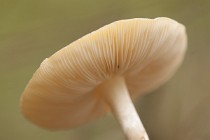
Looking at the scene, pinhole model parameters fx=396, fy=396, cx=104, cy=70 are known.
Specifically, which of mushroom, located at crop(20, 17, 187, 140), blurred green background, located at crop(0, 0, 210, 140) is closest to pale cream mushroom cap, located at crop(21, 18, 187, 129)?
mushroom, located at crop(20, 17, 187, 140)

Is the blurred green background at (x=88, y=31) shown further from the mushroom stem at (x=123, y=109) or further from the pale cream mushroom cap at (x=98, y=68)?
the mushroom stem at (x=123, y=109)

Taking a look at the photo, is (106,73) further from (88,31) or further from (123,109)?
(88,31)

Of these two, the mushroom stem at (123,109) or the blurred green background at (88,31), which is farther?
the blurred green background at (88,31)

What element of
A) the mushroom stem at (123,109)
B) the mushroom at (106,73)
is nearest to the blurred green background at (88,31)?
the mushroom at (106,73)

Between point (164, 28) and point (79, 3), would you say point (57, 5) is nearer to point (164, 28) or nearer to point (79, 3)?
point (79, 3)

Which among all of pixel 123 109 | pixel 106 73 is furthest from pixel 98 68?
pixel 123 109

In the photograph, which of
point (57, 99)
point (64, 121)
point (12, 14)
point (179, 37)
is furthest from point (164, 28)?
point (12, 14)
